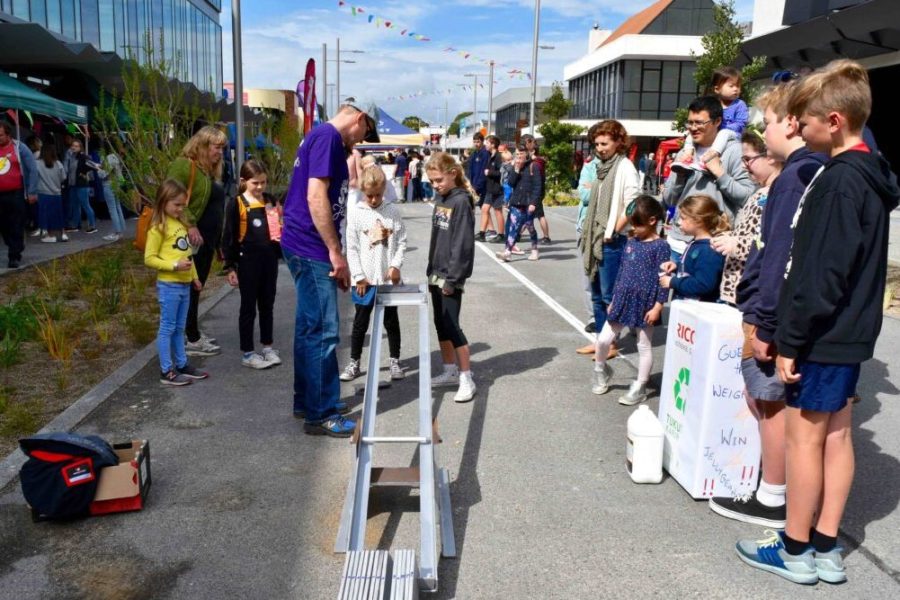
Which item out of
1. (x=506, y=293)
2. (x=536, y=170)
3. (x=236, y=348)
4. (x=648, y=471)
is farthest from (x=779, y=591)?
(x=536, y=170)

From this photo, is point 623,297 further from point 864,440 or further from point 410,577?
point 410,577

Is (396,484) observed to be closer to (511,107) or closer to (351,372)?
(351,372)

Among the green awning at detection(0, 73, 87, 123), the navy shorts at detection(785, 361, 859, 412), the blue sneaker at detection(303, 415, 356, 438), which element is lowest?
the blue sneaker at detection(303, 415, 356, 438)

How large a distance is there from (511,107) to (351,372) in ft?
248

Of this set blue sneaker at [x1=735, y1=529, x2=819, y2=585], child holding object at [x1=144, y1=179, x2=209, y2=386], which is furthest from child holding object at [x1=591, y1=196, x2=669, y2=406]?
child holding object at [x1=144, y1=179, x2=209, y2=386]

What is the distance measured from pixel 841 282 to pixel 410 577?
1.87 metres

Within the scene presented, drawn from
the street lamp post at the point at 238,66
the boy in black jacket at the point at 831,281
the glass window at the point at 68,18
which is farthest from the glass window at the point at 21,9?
the boy in black jacket at the point at 831,281

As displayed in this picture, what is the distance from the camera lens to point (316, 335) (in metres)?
4.80

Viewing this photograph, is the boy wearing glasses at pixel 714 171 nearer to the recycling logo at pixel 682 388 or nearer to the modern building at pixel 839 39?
the recycling logo at pixel 682 388

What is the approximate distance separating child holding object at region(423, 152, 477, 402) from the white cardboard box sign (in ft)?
5.68

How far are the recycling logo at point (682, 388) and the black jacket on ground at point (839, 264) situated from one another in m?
1.11

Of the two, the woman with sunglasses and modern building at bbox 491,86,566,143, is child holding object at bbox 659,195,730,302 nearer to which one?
the woman with sunglasses

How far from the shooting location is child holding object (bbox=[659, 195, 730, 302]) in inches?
180

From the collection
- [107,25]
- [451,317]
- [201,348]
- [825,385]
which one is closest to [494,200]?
[201,348]
